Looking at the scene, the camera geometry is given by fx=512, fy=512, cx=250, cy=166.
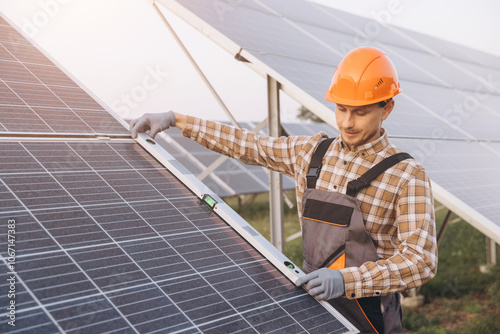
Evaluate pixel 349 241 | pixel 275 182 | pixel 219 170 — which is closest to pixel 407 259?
pixel 349 241

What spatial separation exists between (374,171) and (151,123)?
4.53ft

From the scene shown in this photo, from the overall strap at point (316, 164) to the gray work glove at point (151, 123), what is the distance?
0.97 metres

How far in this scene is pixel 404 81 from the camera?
827cm

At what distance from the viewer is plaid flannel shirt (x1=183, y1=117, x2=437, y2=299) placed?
8.75ft

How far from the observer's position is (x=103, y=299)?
1.81 meters

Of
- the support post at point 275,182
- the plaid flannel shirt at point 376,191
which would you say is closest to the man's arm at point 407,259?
the plaid flannel shirt at point 376,191

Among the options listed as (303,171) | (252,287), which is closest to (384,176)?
(303,171)

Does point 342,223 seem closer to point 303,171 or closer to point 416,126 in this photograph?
point 303,171

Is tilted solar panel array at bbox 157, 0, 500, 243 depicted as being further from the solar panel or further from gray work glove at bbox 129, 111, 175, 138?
Answer: the solar panel

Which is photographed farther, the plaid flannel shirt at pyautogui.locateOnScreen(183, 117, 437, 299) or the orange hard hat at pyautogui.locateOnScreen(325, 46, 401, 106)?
the orange hard hat at pyautogui.locateOnScreen(325, 46, 401, 106)

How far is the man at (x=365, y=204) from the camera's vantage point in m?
2.71

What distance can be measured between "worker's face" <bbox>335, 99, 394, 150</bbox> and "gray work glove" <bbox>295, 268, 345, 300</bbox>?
2.87 feet

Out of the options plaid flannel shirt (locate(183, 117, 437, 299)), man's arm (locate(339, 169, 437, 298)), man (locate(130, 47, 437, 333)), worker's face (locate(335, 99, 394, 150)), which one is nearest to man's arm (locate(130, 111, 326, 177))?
plaid flannel shirt (locate(183, 117, 437, 299))

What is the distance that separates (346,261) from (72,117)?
1.79m
